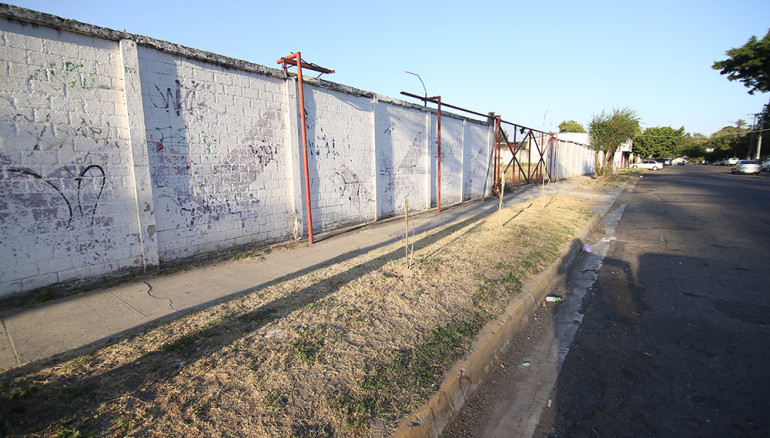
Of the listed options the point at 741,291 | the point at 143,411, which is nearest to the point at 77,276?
the point at 143,411

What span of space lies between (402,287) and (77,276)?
422 cm

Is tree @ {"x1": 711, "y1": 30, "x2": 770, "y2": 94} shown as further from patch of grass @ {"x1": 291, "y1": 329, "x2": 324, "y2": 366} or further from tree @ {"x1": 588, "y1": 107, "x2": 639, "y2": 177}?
patch of grass @ {"x1": 291, "y1": 329, "x2": 324, "y2": 366}

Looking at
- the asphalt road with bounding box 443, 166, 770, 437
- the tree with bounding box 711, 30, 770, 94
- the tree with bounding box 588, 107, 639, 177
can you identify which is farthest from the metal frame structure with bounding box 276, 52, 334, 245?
the tree with bounding box 711, 30, 770, 94

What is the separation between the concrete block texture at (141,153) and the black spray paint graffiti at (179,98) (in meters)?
0.02

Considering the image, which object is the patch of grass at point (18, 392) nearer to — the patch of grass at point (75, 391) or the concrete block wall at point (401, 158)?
the patch of grass at point (75, 391)

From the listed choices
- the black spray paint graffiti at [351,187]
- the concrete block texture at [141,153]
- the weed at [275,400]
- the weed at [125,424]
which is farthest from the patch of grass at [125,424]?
the black spray paint graffiti at [351,187]

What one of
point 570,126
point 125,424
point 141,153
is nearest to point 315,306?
point 125,424

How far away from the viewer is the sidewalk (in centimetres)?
337

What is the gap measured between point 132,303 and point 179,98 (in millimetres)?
3080

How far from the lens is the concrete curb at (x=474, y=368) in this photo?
7.87ft

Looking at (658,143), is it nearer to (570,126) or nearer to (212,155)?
(570,126)

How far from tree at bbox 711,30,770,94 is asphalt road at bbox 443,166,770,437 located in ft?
95.7

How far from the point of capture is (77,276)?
4676 mm

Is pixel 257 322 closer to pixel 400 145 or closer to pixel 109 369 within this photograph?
pixel 109 369
